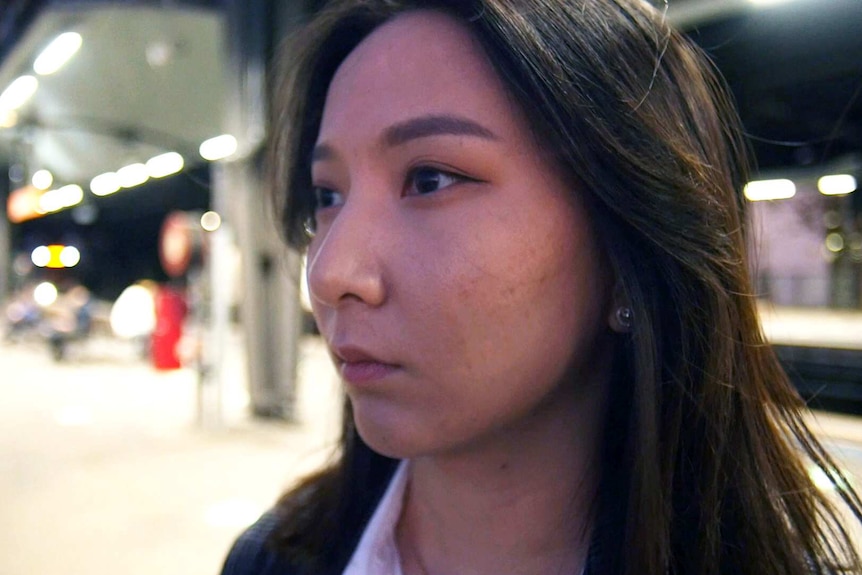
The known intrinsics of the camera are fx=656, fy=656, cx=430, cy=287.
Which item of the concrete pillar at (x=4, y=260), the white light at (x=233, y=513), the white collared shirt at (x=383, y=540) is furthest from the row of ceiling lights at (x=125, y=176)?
the concrete pillar at (x=4, y=260)

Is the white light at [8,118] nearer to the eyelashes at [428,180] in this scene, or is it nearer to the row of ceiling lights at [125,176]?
the row of ceiling lights at [125,176]

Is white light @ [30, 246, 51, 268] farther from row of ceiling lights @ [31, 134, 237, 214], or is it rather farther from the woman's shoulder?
the woman's shoulder

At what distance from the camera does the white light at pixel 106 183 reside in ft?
26.3

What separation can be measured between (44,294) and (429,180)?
1123 centimetres

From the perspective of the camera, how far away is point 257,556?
42.6 inches

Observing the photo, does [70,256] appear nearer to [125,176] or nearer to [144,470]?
[144,470]

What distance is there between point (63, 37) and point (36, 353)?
→ 7.27m

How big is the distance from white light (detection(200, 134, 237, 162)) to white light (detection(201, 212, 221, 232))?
52 cm

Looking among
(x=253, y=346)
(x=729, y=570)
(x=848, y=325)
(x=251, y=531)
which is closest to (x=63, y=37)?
(x=253, y=346)

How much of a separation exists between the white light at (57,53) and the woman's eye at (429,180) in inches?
275

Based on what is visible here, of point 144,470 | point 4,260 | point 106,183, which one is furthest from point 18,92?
point 4,260

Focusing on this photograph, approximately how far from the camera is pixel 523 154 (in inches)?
30.7

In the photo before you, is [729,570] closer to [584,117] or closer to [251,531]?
[584,117]

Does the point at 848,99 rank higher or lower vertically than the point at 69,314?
lower
